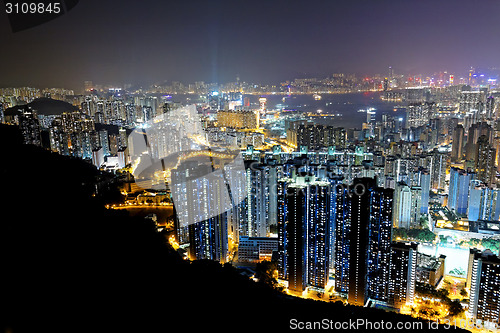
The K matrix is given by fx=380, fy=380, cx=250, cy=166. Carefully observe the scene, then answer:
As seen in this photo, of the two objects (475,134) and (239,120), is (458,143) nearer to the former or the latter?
(475,134)

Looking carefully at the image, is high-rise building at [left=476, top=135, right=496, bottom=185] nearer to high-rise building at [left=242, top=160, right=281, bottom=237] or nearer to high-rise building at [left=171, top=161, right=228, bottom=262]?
high-rise building at [left=242, top=160, right=281, bottom=237]

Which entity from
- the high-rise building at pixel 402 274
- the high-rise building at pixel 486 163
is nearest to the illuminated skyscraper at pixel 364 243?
the high-rise building at pixel 402 274

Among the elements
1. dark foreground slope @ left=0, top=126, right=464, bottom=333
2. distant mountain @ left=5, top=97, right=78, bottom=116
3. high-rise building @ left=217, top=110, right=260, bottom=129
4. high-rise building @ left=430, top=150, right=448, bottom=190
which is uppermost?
distant mountain @ left=5, top=97, right=78, bottom=116

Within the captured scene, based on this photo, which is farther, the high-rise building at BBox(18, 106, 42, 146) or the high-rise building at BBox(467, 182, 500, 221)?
the high-rise building at BBox(18, 106, 42, 146)

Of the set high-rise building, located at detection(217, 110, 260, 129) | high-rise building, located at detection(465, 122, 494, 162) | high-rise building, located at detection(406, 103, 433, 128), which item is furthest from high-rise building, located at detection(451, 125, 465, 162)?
high-rise building, located at detection(217, 110, 260, 129)

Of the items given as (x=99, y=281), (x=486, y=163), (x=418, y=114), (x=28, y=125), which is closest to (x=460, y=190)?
(x=486, y=163)

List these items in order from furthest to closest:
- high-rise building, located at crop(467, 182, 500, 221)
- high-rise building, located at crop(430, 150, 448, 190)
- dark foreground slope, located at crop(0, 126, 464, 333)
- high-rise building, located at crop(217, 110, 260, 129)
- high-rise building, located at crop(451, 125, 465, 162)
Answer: high-rise building, located at crop(217, 110, 260, 129), high-rise building, located at crop(451, 125, 465, 162), high-rise building, located at crop(430, 150, 448, 190), high-rise building, located at crop(467, 182, 500, 221), dark foreground slope, located at crop(0, 126, 464, 333)

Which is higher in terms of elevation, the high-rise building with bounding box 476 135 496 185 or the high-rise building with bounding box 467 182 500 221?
the high-rise building with bounding box 476 135 496 185
